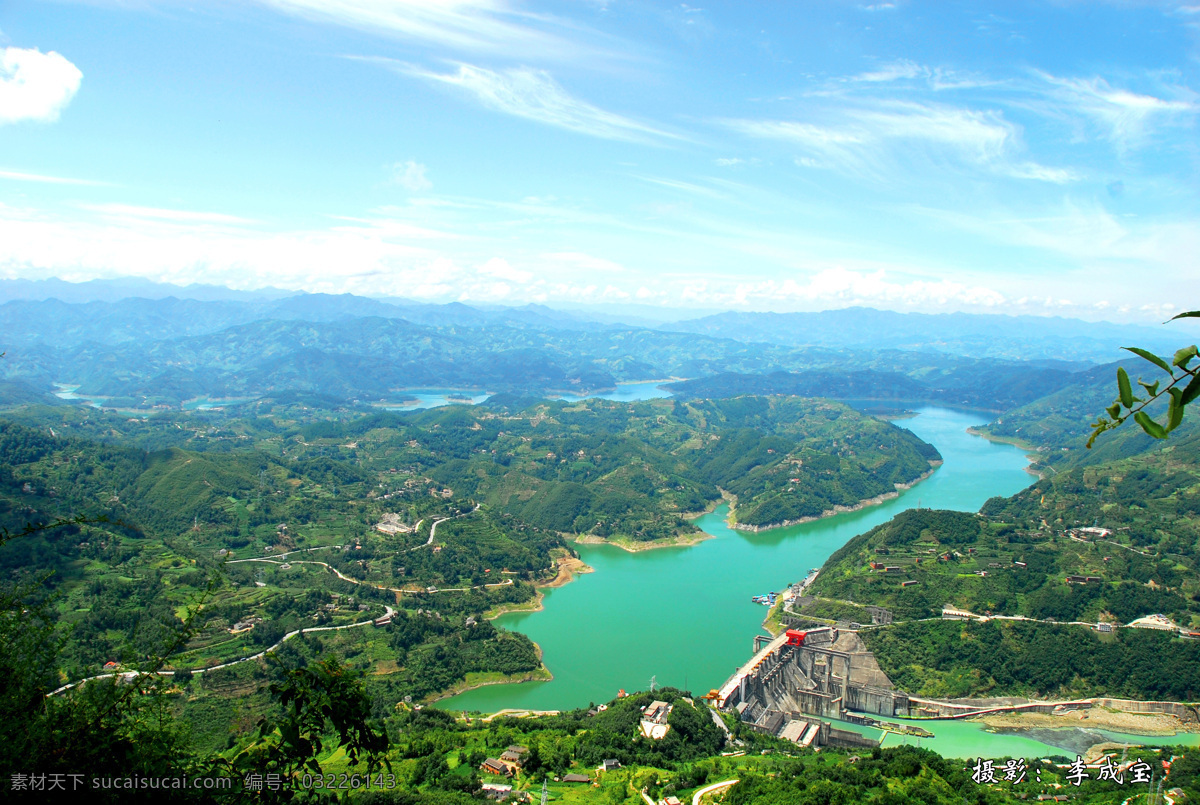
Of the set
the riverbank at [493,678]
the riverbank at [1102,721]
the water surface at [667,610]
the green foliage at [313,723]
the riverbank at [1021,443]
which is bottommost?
the riverbank at [493,678]

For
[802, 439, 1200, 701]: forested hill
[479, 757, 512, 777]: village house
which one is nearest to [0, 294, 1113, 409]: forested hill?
[802, 439, 1200, 701]: forested hill

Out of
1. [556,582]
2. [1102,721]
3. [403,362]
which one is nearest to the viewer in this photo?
[1102,721]

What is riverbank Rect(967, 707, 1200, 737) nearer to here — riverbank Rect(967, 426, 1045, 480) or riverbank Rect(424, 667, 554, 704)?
riverbank Rect(424, 667, 554, 704)

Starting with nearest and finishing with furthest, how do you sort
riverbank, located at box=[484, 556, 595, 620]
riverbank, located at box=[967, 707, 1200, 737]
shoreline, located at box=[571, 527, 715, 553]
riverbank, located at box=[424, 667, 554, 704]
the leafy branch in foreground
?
the leafy branch in foreground
riverbank, located at box=[967, 707, 1200, 737]
riverbank, located at box=[424, 667, 554, 704]
riverbank, located at box=[484, 556, 595, 620]
shoreline, located at box=[571, 527, 715, 553]

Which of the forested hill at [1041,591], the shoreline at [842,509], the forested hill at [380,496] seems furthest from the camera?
the shoreline at [842,509]

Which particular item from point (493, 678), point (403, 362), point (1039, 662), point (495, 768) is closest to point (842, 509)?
point (1039, 662)

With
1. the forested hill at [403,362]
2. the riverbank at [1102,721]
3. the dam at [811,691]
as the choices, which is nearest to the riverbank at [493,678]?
the dam at [811,691]

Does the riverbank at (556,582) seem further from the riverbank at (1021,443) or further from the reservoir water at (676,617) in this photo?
the riverbank at (1021,443)

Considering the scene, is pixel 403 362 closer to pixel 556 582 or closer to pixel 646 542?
pixel 646 542

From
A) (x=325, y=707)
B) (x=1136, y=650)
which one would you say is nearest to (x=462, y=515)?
(x=1136, y=650)
